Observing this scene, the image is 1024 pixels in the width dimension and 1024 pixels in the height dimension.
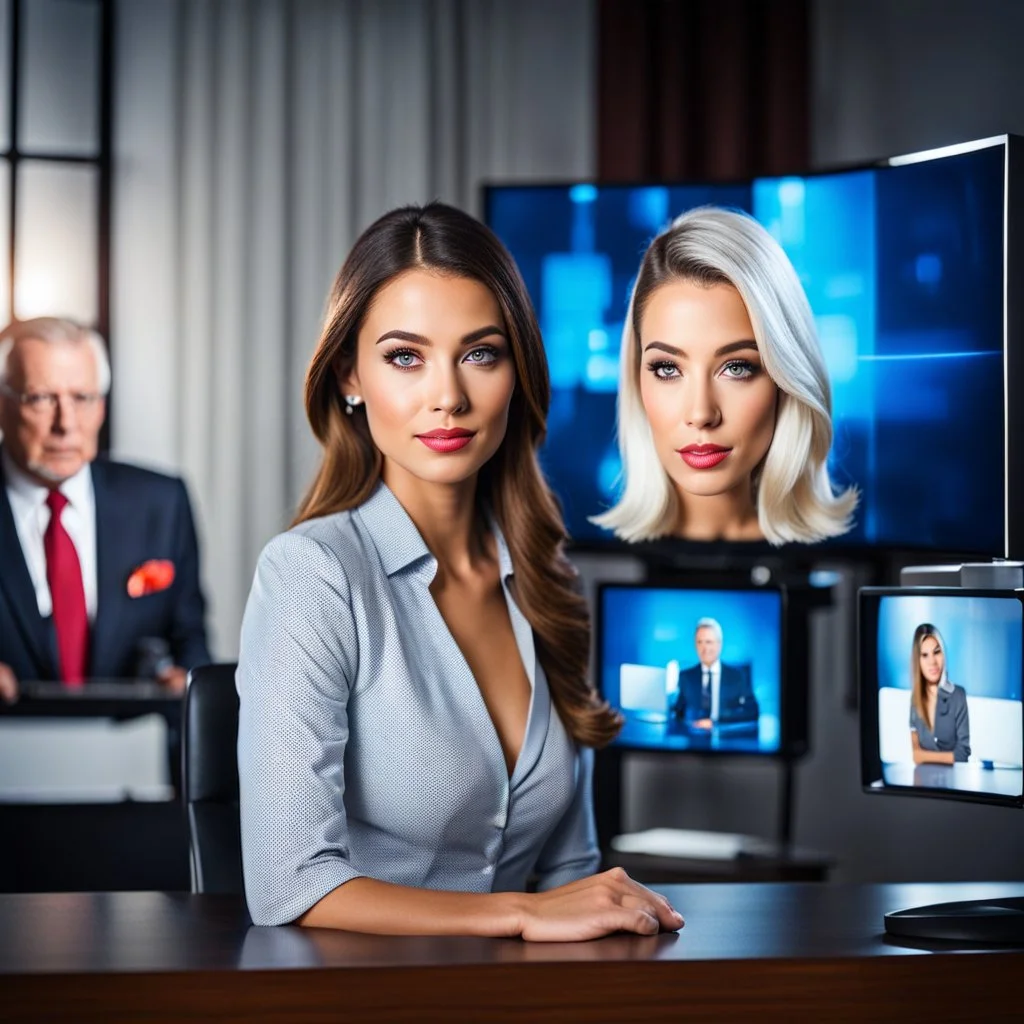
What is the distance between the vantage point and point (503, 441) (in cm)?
182

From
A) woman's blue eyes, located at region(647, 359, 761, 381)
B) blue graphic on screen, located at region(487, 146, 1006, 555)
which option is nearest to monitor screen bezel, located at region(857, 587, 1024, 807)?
blue graphic on screen, located at region(487, 146, 1006, 555)

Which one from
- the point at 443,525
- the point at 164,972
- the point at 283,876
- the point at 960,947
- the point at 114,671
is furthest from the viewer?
the point at 114,671

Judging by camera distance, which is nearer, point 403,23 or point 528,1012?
point 528,1012

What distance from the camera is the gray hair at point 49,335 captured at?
3.06 metres

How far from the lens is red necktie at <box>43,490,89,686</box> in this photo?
3174 millimetres

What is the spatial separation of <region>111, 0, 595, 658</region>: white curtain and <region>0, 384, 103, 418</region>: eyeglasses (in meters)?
1.42

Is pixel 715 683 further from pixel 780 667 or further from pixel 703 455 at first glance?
pixel 703 455

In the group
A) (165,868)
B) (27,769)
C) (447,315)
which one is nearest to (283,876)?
(447,315)

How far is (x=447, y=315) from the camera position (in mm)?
1675

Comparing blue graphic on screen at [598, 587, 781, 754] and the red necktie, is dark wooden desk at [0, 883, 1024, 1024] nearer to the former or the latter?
blue graphic on screen at [598, 587, 781, 754]

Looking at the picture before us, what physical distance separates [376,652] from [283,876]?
29cm

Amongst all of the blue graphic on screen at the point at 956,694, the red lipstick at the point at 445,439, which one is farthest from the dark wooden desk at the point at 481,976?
the red lipstick at the point at 445,439

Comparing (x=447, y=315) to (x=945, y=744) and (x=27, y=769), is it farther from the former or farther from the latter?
(x=27, y=769)

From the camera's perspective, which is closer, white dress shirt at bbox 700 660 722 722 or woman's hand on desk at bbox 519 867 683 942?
woman's hand on desk at bbox 519 867 683 942
